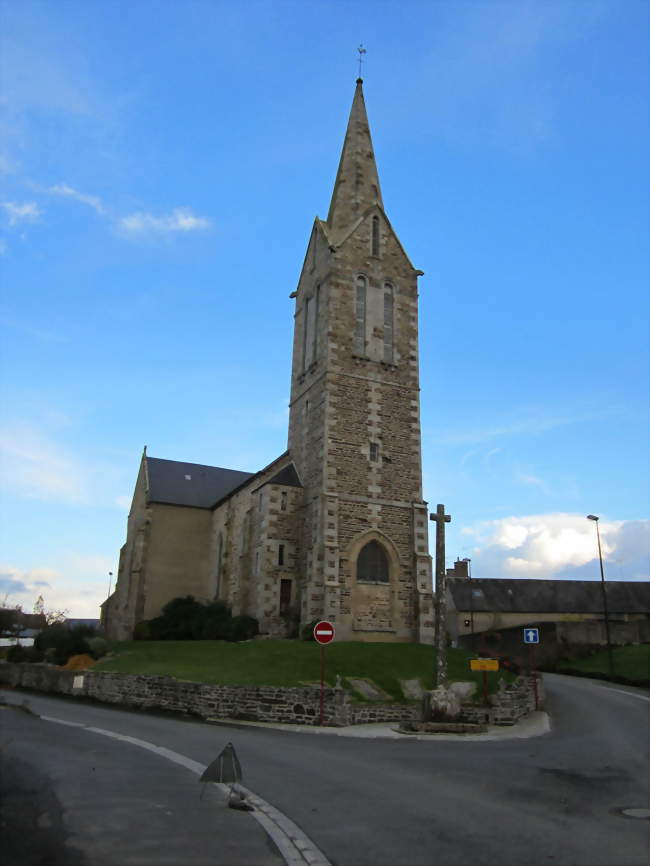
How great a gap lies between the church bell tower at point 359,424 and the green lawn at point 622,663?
13.6 metres

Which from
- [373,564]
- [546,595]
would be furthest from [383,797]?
[546,595]

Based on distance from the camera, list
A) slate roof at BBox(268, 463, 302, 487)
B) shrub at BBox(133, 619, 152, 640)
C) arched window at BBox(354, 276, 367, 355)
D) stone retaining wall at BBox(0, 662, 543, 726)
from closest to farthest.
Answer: stone retaining wall at BBox(0, 662, 543, 726) < slate roof at BBox(268, 463, 302, 487) < arched window at BBox(354, 276, 367, 355) < shrub at BBox(133, 619, 152, 640)

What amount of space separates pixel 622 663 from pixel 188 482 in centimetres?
2877

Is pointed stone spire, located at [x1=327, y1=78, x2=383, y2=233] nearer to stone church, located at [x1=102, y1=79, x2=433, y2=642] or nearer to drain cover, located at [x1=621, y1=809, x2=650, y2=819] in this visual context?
stone church, located at [x1=102, y1=79, x2=433, y2=642]

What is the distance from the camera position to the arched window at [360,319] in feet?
112

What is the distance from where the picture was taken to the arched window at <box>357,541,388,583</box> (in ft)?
101

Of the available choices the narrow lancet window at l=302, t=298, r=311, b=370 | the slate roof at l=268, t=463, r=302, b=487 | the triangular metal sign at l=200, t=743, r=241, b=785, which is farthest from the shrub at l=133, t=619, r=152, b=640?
the triangular metal sign at l=200, t=743, r=241, b=785

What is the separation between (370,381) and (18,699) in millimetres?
19944

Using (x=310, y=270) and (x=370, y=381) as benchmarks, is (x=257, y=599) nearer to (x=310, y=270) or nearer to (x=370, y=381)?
(x=370, y=381)

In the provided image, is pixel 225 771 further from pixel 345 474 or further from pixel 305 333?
pixel 305 333

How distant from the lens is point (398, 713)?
1961 cm

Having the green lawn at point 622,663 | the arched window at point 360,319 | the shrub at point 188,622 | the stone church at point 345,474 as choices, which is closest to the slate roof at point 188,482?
the stone church at point 345,474

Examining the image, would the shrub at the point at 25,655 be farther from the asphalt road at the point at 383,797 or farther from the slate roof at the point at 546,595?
the slate roof at the point at 546,595

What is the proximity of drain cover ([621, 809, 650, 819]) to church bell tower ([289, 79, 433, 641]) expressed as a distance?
20.2 metres
